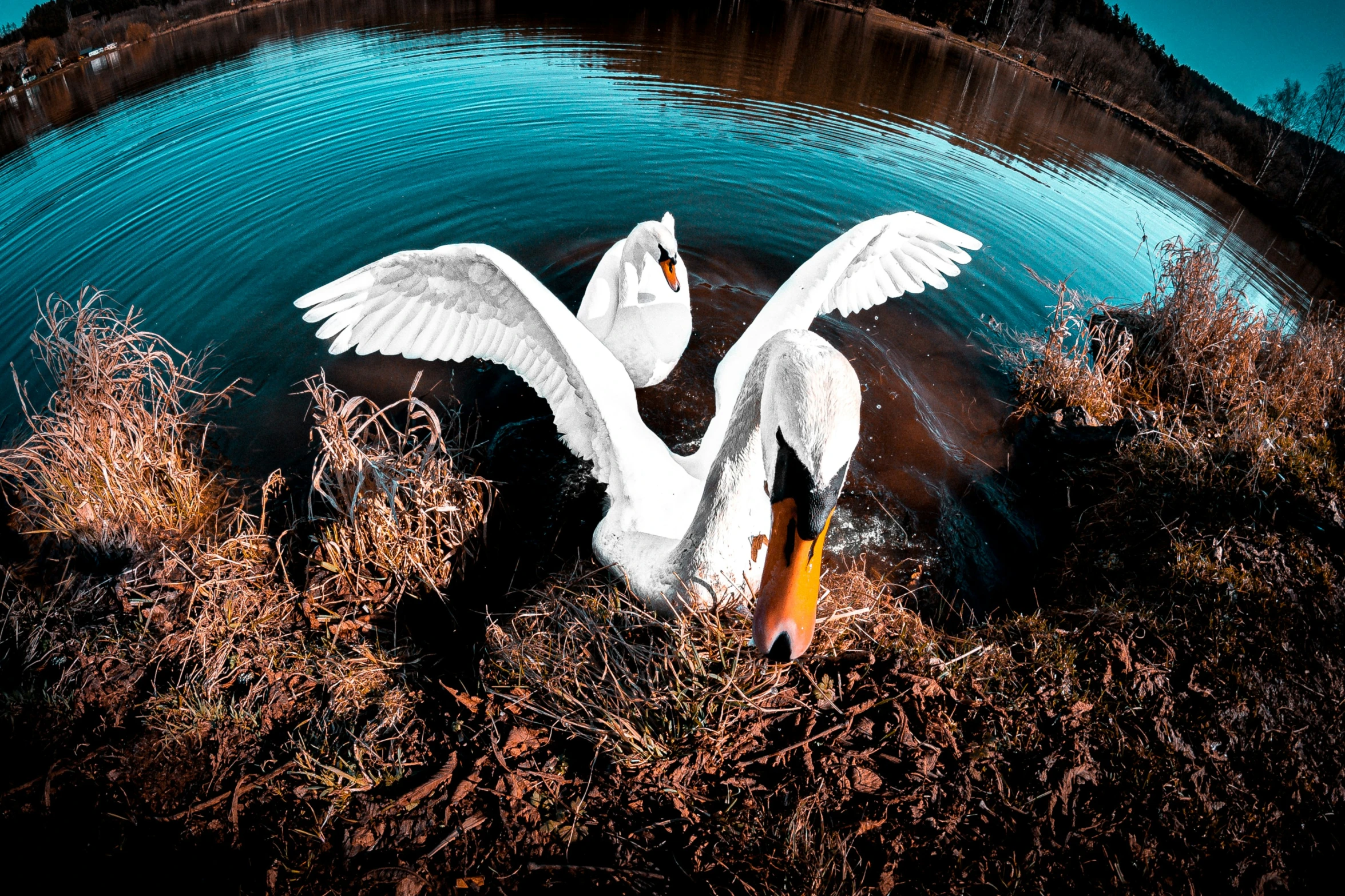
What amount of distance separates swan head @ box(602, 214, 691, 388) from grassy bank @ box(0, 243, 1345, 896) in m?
2.12

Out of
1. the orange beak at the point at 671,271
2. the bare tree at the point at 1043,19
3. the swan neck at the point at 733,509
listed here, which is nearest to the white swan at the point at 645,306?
the orange beak at the point at 671,271

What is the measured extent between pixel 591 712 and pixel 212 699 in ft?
7.37

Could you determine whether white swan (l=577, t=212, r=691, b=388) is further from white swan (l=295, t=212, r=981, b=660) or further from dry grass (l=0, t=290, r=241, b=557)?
dry grass (l=0, t=290, r=241, b=557)

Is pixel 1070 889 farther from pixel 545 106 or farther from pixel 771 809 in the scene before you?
pixel 545 106

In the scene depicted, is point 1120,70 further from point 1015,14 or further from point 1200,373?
point 1200,373

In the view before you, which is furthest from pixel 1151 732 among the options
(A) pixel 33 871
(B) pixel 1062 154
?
(B) pixel 1062 154

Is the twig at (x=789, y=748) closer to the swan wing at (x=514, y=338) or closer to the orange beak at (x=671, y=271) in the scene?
the swan wing at (x=514, y=338)

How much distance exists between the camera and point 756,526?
2.83 m

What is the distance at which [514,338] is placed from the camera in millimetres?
4543

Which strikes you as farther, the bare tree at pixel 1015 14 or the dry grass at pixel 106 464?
the bare tree at pixel 1015 14

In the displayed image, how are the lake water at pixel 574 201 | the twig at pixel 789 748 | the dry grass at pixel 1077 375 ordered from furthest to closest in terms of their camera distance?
the lake water at pixel 574 201
the dry grass at pixel 1077 375
the twig at pixel 789 748

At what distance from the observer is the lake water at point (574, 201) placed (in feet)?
20.8

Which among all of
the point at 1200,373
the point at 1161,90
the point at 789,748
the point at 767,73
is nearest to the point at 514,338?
the point at 789,748

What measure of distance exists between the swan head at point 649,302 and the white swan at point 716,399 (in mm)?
1351
